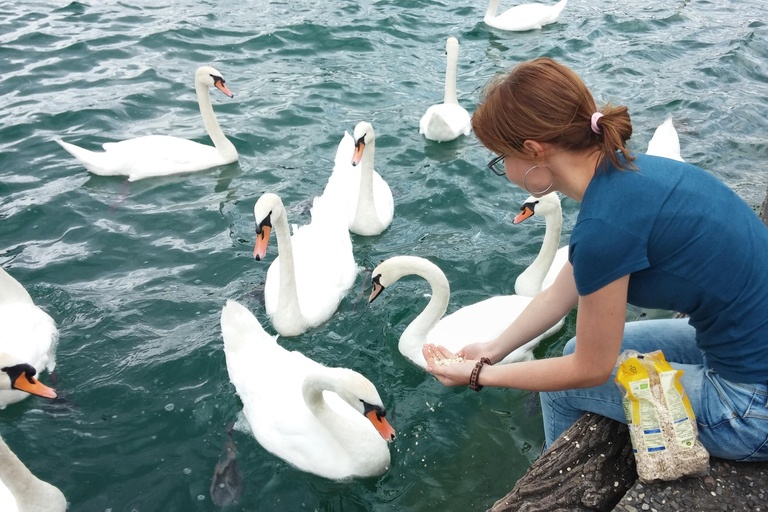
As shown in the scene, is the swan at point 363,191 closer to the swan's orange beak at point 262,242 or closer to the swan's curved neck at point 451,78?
the swan's orange beak at point 262,242

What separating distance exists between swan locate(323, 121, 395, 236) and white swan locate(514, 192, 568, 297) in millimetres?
1627

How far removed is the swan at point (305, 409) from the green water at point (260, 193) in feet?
0.55

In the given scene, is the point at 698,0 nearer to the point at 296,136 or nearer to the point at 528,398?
the point at 296,136

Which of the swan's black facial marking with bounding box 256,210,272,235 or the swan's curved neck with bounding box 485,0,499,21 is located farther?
the swan's curved neck with bounding box 485,0,499,21

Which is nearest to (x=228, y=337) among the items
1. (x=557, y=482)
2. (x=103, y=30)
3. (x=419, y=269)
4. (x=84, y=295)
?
(x=419, y=269)

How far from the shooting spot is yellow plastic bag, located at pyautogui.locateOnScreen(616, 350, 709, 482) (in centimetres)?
261

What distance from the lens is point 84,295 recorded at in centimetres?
569

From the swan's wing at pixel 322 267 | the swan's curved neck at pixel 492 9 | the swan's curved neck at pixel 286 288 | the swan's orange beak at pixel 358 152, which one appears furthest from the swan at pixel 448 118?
the swan's curved neck at pixel 492 9

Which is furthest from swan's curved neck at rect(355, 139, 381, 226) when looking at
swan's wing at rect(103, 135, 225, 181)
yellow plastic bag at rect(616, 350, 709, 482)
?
yellow plastic bag at rect(616, 350, 709, 482)

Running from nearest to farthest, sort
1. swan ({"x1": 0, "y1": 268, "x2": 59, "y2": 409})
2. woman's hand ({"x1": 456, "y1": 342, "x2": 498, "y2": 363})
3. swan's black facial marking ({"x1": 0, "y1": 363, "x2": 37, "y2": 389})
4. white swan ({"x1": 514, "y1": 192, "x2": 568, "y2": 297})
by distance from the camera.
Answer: woman's hand ({"x1": 456, "y1": 342, "x2": 498, "y2": 363}) < swan's black facial marking ({"x1": 0, "y1": 363, "x2": 37, "y2": 389}) < swan ({"x1": 0, "y1": 268, "x2": 59, "y2": 409}) < white swan ({"x1": 514, "y1": 192, "x2": 568, "y2": 297})

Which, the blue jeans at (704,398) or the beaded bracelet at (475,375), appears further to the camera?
the beaded bracelet at (475,375)

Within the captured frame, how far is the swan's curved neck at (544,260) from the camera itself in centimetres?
532

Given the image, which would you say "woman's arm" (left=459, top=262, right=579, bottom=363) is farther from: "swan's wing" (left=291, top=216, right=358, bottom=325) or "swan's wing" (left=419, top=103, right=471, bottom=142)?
"swan's wing" (left=419, top=103, right=471, bottom=142)

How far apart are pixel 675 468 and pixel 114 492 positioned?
10.7 feet
